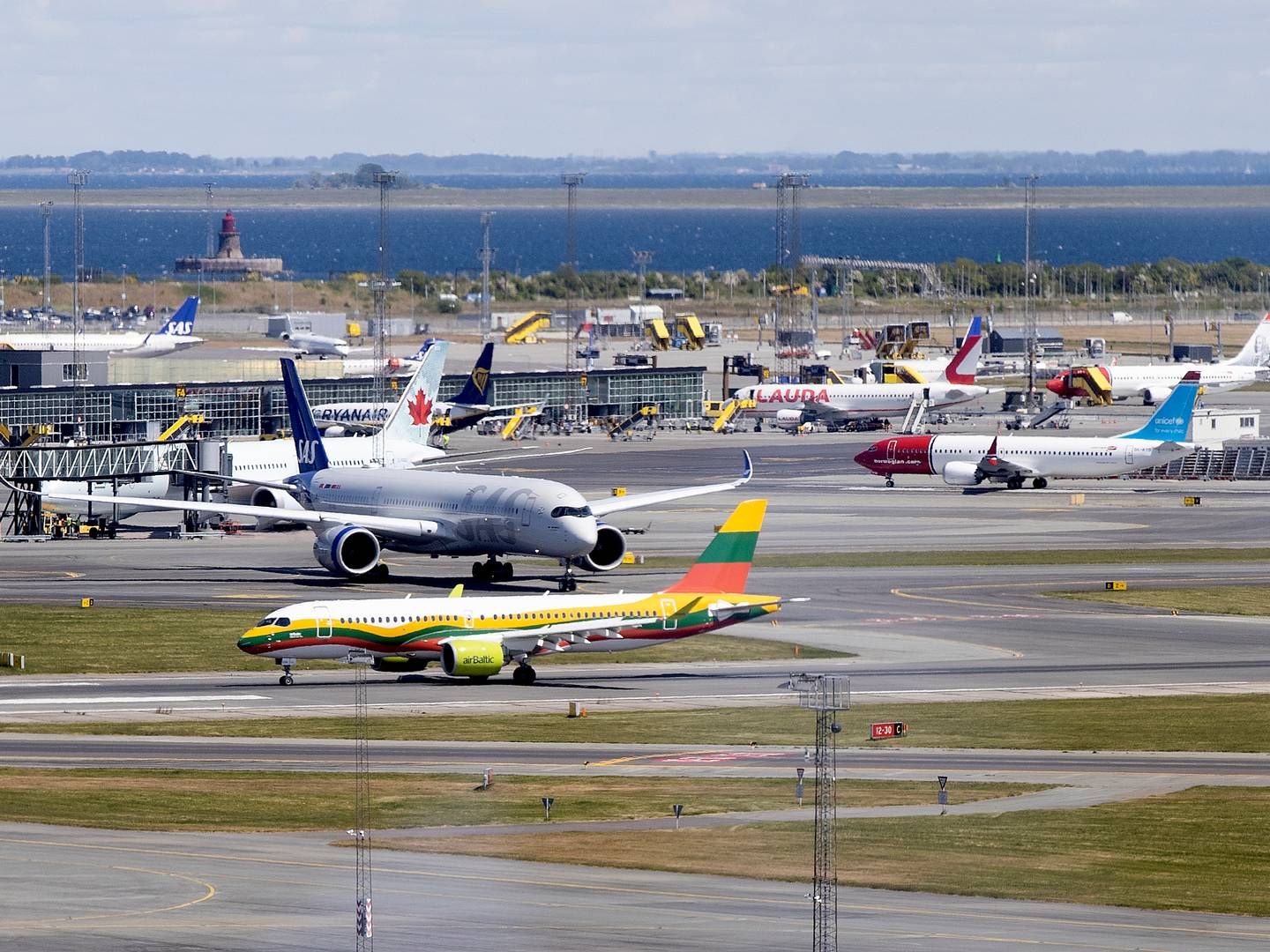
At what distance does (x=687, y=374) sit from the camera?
194625 mm

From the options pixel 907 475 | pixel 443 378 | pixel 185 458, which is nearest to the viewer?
pixel 185 458

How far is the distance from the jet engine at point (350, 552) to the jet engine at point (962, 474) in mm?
54272

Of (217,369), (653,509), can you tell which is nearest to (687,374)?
(217,369)

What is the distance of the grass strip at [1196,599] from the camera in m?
91.8

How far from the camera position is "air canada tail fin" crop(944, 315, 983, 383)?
599 ft

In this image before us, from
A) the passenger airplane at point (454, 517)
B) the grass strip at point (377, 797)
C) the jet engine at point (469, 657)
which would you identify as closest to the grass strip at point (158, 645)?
the jet engine at point (469, 657)

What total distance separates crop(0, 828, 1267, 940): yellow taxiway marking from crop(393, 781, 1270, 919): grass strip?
188 cm

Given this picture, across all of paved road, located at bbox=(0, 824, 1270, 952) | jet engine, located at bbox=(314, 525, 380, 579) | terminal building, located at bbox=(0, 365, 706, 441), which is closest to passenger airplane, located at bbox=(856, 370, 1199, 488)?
terminal building, located at bbox=(0, 365, 706, 441)

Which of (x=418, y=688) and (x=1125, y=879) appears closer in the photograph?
(x=1125, y=879)

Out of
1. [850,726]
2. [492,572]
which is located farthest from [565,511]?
[850,726]

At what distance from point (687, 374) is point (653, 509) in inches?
2626

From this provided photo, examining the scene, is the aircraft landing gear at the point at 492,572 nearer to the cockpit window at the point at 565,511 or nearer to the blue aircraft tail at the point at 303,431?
the cockpit window at the point at 565,511

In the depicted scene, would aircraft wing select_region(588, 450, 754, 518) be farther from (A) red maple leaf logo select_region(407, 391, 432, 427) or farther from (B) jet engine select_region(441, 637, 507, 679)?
(A) red maple leaf logo select_region(407, 391, 432, 427)

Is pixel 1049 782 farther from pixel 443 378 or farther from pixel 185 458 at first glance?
pixel 443 378
